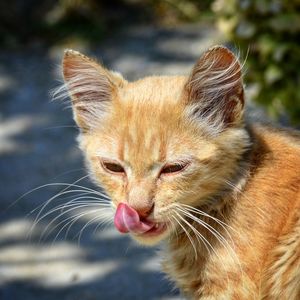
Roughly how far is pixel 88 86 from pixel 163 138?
453 mm

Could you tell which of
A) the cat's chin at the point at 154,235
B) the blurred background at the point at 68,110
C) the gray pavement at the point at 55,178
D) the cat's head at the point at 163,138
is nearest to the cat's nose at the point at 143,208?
the cat's head at the point at 163,138

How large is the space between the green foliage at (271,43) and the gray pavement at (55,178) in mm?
812

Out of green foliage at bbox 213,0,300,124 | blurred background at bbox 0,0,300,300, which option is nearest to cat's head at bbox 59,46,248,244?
blurred background at bbox 0,0,300,300

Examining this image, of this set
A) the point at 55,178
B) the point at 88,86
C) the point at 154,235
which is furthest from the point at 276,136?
the point at 55,178

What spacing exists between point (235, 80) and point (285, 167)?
0.46 metres

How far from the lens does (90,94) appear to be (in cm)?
363

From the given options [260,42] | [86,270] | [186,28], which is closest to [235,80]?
[86,270]

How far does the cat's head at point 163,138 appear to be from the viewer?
3.32 metres

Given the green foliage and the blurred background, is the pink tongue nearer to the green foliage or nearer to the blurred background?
the blurred background

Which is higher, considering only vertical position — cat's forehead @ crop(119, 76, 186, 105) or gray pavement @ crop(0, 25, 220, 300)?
cat's forehead @ crop(119, 76, 186, 105)

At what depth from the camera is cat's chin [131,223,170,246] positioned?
3426 millimetres

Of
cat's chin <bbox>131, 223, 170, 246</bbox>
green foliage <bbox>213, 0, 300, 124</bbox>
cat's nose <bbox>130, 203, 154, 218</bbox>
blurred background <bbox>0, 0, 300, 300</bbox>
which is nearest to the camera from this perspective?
cat's nose <bbox>130, 203, 154, 218</bbox>

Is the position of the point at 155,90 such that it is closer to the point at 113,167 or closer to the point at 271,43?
the point at 113,167

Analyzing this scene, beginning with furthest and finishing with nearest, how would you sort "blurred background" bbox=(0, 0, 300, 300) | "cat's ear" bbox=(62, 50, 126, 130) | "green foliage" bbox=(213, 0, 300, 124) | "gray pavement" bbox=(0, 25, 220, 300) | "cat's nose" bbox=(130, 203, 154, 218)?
"green foliage" bbox=(213, 0, 300, 124) < "blurred background" bbox=(0, 0, 300, 300) < "gray pavement" bbox=(0, 25, 220, 300) < "cat's ear" bbox=(62, 50, 126, 130) < "cat's nose" bbox=(130, 203, 154, 218)
